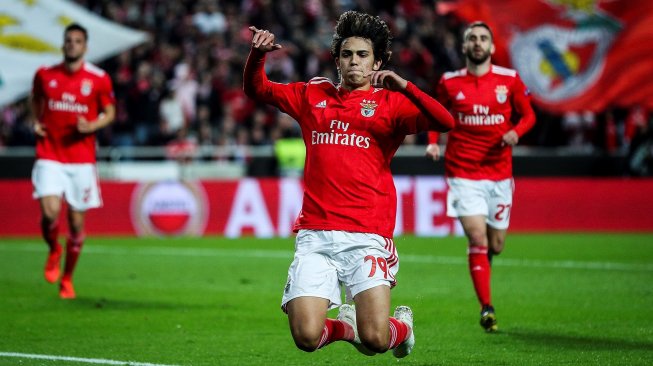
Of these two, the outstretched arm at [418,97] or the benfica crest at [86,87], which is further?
the benfica crest at [86,87]

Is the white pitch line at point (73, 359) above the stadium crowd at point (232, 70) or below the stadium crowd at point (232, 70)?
below

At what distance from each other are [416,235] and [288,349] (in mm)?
12429

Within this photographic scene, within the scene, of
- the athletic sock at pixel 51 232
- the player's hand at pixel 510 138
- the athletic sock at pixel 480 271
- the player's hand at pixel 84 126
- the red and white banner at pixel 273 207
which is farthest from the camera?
the red and white banner at pixel 273 207

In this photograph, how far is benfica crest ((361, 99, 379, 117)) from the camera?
7137 mm

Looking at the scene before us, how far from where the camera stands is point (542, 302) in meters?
11.9

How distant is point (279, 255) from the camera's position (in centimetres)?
1719

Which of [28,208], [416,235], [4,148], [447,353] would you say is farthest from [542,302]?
[4,148]

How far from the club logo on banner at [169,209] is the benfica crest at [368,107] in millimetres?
13310

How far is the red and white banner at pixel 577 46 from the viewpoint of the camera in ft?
75.7

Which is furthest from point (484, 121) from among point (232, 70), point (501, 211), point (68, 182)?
point (232, 70)

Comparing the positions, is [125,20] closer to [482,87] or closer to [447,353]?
[482,87]

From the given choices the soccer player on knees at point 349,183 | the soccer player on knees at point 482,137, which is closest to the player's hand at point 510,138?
the soccer player on knees at point 482,137

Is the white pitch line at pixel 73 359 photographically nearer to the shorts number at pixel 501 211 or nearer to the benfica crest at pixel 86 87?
the shorts number at pixel 501 211

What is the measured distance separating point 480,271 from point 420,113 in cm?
350
